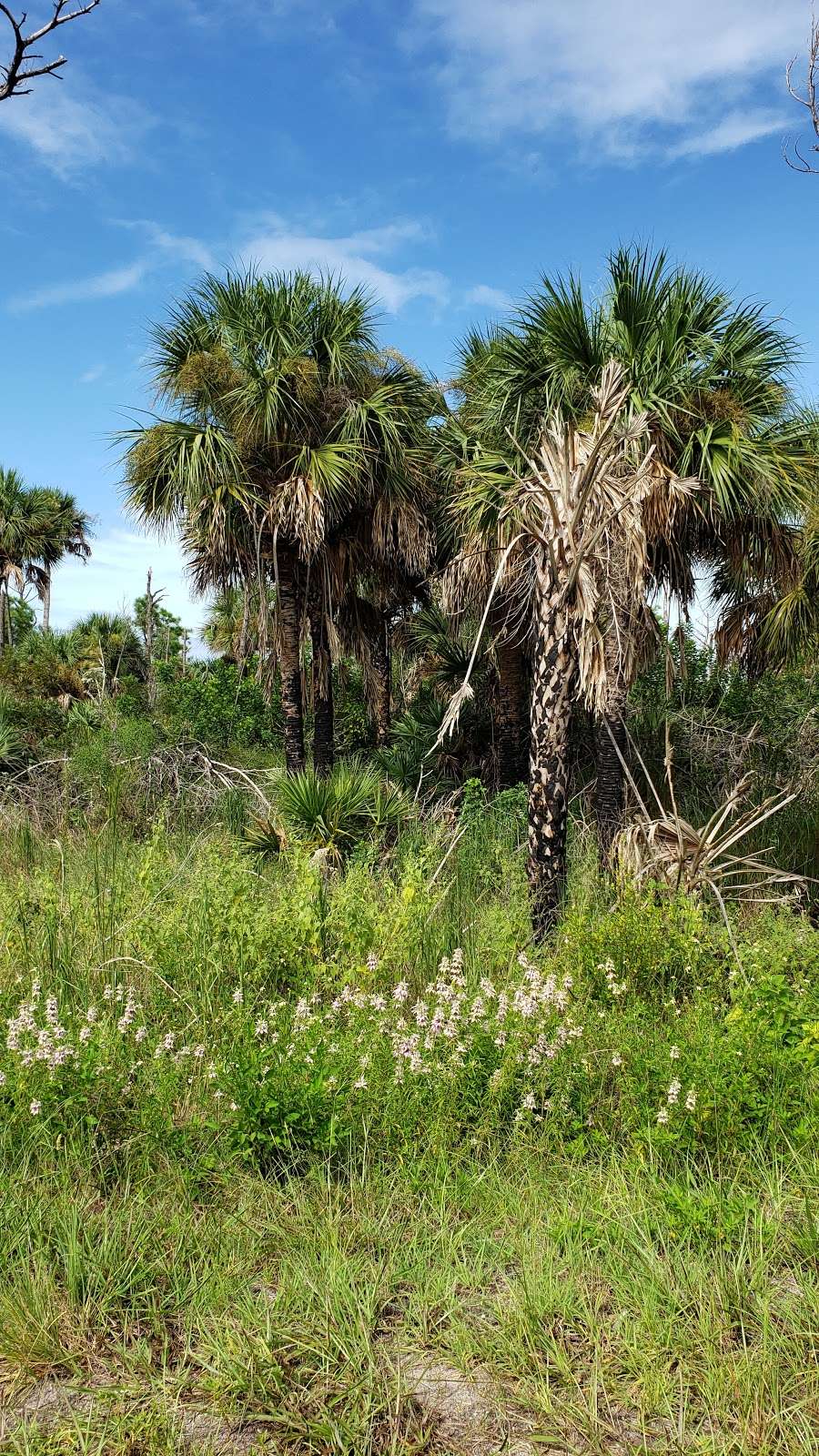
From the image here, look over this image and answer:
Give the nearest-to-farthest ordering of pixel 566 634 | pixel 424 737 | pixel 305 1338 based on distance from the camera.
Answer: pixel 305 1338
pixel 566 634
pixel 424 737

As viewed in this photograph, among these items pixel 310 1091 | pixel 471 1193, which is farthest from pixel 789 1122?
pixel 310 1091

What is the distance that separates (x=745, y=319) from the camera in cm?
1056

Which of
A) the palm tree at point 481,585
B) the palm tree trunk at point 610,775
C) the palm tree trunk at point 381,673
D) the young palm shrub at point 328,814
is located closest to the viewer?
the palm tree trunk at point 610,775

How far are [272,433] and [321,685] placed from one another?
3.71m

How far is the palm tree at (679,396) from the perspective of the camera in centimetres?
1003

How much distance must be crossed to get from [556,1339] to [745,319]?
419 inches

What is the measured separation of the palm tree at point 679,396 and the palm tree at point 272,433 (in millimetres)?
2596

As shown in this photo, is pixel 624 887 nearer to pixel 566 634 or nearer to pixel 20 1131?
pixel 566 634

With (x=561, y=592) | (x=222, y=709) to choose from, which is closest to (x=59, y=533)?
(x=222, y=709)

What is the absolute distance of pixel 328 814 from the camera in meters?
10.0

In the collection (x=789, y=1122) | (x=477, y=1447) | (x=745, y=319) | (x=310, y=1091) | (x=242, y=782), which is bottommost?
(x=477, y=1447)

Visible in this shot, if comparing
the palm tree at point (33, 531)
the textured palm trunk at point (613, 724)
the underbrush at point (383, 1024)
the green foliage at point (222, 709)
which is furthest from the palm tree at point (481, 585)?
the palm tree at point (33, 531)

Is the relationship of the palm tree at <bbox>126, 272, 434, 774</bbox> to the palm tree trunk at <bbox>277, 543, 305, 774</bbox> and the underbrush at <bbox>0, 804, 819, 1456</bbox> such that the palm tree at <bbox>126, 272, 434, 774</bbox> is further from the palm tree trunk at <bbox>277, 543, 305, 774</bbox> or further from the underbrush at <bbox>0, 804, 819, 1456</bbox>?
the underbrush at <bbox>0, 804, 819, 1456</bbox>

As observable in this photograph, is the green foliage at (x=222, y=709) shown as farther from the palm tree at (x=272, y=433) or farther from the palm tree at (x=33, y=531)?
the palm tree at (x=33, y=531)
